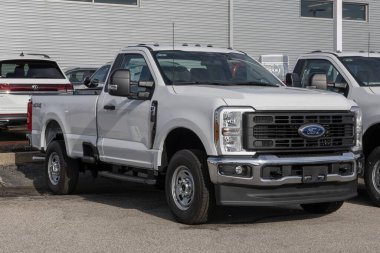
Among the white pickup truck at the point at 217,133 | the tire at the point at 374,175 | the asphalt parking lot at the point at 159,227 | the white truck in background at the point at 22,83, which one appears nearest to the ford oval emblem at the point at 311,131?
the white pickup truck at the point at 217,133

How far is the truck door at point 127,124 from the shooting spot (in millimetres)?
7801

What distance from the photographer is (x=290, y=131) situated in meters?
6.86

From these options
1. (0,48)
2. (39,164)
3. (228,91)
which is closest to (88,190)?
(39,164)

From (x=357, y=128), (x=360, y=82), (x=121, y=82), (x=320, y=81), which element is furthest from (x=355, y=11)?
(x=121, y=82)

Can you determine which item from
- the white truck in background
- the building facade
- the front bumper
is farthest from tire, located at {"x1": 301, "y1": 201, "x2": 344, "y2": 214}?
the building facade

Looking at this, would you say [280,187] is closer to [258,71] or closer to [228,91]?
[228,91]

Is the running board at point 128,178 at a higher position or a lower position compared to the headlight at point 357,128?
lower

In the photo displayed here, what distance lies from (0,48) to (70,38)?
9.42ft

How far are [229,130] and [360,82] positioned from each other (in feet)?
10.5

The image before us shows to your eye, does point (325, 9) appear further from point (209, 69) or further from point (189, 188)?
point (189, 188)

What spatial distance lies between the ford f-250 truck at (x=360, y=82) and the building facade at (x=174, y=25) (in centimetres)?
1260

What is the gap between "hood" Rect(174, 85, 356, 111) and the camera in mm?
6742

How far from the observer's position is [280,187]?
675 cm

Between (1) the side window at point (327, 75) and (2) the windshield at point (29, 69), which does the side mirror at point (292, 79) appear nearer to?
(1) the side window at point (327, 75)
